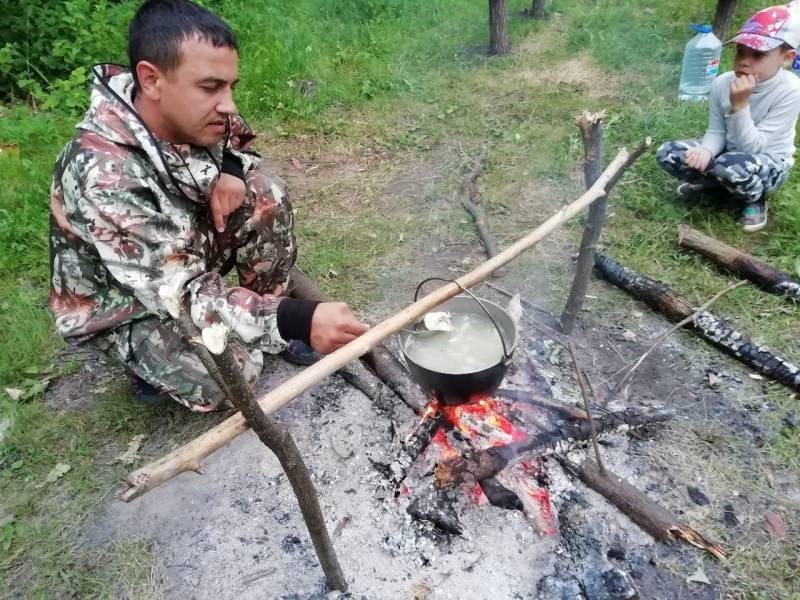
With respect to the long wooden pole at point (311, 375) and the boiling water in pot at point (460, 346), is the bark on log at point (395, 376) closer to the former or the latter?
the boiling water in pot at point (460, 346)

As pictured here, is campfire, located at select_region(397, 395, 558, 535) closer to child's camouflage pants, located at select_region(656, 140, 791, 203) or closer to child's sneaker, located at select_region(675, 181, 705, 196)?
child's camouflage pants, located at select_region(656, 140, 791, 203)

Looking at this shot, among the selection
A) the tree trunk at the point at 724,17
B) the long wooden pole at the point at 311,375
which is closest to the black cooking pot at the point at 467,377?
the long wooden pole at the point at 311,375

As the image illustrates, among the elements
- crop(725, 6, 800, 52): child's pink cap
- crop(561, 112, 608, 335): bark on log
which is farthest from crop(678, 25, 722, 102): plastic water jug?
crop(561, 112, 608, 335): bark on log

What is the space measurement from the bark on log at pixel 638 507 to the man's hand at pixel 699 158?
9.01 ft

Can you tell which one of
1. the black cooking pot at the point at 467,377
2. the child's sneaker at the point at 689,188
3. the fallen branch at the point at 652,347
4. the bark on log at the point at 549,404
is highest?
the black cooking pot at the point at 467,377

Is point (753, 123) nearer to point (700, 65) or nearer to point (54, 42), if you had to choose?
point (700, 65)

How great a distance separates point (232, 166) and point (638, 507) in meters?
2.87

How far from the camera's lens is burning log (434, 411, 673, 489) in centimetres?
254

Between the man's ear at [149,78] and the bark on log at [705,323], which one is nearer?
the man's ear at [149,78]

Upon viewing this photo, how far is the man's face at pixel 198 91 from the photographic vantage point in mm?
2336

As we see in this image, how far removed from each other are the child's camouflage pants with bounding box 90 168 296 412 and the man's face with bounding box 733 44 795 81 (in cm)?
348

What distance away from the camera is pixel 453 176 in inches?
211

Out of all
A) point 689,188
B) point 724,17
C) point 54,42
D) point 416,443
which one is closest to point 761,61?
point 689,188

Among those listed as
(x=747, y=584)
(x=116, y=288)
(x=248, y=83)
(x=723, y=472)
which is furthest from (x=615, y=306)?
(x=248, y=83)
